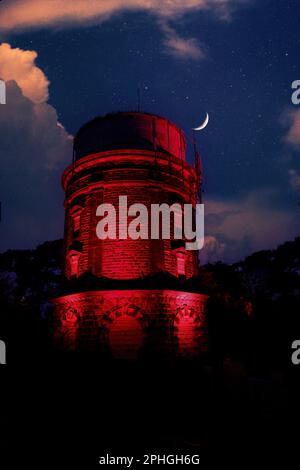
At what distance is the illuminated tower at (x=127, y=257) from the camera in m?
18.7

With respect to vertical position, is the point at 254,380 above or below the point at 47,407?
above

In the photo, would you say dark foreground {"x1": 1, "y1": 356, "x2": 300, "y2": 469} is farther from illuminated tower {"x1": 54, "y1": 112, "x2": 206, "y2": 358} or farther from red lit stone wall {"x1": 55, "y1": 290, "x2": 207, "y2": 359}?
illuminated tower {"x1": 54, "y1": 112, "x2": 206, "y2": 358}

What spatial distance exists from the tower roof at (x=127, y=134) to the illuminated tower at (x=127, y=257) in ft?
0.20

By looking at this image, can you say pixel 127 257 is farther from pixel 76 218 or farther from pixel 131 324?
pixel 76 218

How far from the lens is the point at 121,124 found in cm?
2228

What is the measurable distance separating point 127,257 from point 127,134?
740cm

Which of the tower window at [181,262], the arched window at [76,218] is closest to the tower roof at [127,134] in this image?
the arched window at [76,218]

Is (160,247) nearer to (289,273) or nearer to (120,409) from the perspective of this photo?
(120,409)

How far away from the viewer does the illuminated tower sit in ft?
61.3

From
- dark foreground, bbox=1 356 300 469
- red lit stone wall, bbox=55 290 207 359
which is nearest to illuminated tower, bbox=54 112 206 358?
red lit stone wall, bbox=55 290 207 359

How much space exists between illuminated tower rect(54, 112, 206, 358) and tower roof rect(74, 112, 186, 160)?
0.06 metres
